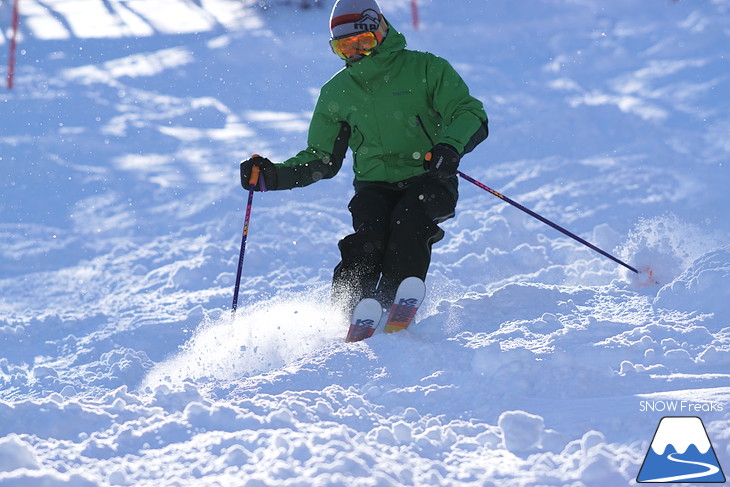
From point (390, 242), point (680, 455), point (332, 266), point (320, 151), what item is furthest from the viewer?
point (332, 266)

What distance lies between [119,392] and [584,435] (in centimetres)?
169

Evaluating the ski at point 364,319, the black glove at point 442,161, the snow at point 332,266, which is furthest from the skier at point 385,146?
the snow at point 332,266

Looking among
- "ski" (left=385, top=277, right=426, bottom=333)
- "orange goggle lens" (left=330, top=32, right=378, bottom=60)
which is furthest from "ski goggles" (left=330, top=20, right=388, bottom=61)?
"ski" (left=385, top=277, right=426, bottom=333)

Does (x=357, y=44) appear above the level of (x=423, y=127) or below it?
above

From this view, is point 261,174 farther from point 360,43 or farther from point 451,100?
point 451,100

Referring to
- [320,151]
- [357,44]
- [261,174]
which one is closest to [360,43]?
[357,44]

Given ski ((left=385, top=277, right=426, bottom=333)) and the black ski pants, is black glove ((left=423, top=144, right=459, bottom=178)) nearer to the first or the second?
the black ski pants

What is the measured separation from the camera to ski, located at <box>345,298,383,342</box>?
12.9 feet

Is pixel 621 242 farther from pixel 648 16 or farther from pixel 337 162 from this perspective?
pixel 648 16

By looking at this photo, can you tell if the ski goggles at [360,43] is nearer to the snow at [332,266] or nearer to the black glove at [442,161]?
the black glove at [442,161]

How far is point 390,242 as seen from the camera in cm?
423

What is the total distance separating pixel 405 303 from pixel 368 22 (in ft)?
4.74

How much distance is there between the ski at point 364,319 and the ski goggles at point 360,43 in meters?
1.31

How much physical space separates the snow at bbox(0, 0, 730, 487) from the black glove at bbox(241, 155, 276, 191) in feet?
2.43
